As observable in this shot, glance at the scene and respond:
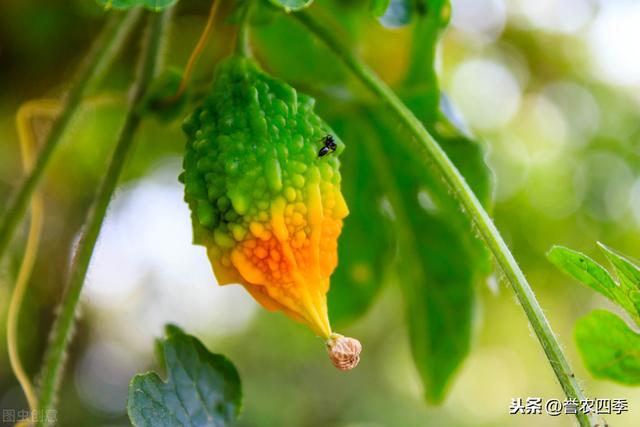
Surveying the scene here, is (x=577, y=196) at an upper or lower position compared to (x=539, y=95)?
lower

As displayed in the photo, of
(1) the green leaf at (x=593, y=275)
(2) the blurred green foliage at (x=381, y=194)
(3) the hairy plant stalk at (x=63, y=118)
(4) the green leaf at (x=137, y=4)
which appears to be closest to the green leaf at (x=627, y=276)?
(1) the green leaf at (x=593, y=275)

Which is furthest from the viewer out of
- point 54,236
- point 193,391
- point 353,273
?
point 54,236

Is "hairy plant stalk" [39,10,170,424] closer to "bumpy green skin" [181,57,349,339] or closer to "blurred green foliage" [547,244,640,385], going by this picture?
"bumpy green skin" [181,57,349,339]

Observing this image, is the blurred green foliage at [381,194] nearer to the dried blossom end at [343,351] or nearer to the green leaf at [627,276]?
the green leaf at [627,276]

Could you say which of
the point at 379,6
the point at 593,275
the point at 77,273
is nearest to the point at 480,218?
the point at 593,275

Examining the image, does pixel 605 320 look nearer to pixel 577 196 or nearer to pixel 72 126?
pixel 72 126

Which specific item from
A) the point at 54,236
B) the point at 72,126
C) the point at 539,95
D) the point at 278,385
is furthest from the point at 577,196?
the point at 72,126
